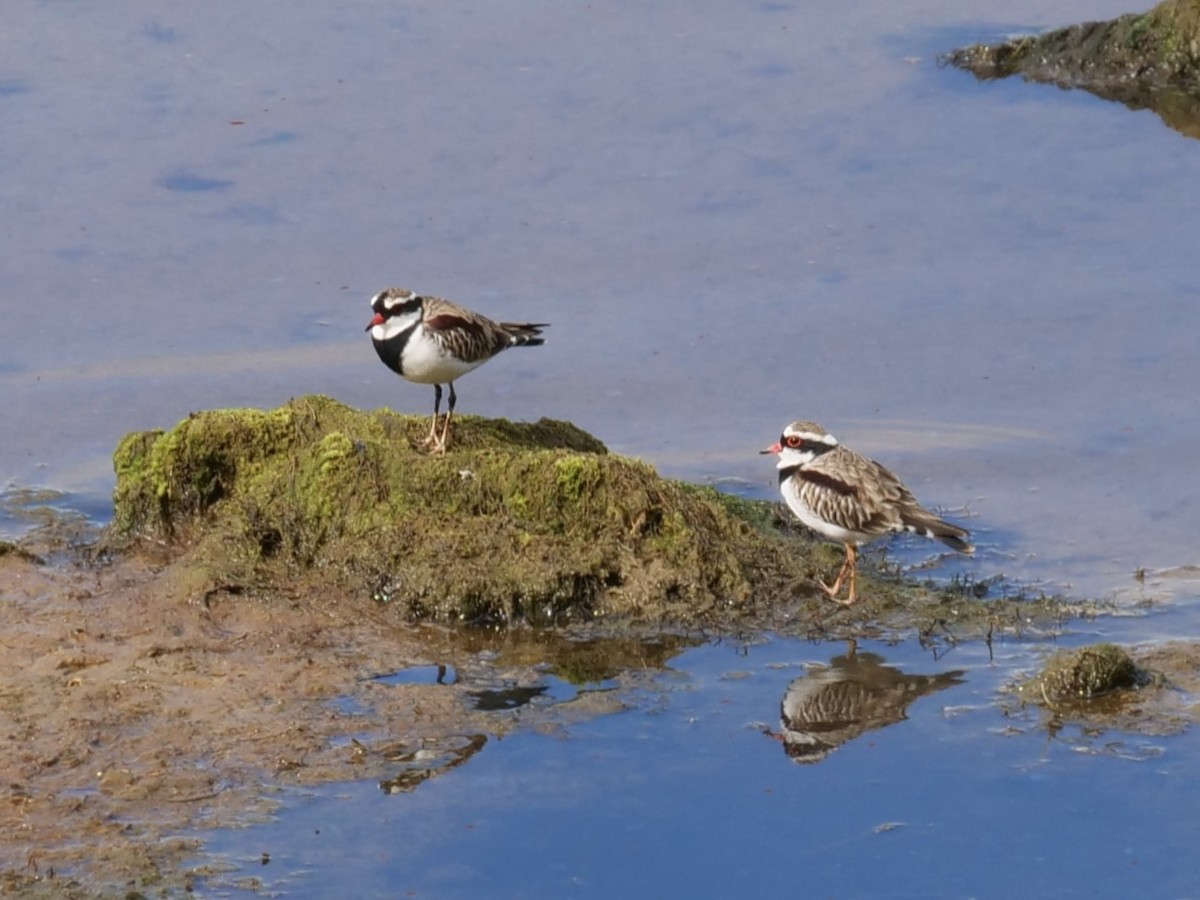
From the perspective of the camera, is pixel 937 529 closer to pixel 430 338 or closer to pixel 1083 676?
pixel 1083 676

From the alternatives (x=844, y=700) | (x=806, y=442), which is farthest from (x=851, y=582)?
(x=844, y=700)

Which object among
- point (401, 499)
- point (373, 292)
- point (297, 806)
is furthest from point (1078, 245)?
point (297, 806)

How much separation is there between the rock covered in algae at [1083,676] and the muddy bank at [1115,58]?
10.6 metres

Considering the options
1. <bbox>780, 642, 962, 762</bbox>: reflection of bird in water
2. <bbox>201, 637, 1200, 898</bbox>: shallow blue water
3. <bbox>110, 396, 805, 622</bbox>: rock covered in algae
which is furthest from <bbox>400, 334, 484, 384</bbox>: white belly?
<bbox>780, 642, 962, 762</bbox>: reflection of bird in water

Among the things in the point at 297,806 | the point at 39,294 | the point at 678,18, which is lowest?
the point at 297,806

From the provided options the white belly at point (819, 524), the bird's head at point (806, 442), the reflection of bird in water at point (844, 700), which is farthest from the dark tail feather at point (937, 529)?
the reflection of bird in water at point (844, 700)

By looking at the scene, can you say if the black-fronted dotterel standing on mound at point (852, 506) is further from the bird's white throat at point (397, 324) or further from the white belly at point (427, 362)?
the bird's white throat at point (397, 324)

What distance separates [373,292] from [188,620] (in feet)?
15.9

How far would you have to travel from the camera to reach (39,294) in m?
14.8

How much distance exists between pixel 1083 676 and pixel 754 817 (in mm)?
1977

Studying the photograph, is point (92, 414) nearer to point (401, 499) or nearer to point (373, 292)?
point (373, 292)

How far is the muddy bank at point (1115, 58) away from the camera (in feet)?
62.3

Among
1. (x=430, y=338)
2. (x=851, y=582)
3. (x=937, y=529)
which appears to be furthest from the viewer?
(x=430, y=338)

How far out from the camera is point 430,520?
10.8m
